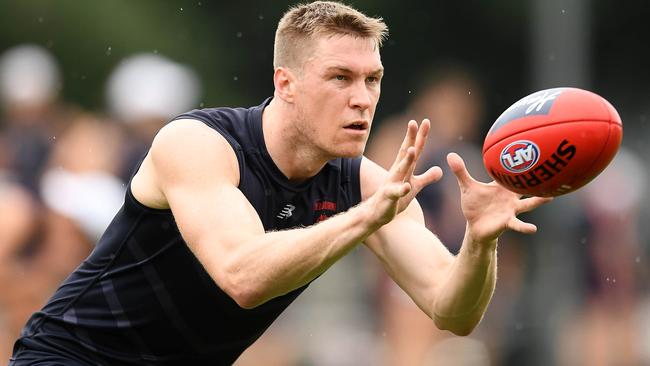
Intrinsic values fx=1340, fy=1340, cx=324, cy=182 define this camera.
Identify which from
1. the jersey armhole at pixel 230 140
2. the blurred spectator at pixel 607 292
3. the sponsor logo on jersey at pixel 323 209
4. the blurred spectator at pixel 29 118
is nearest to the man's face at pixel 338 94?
the sponsor logo on jersey at pixel 323 209

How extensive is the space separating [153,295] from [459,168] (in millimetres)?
1455

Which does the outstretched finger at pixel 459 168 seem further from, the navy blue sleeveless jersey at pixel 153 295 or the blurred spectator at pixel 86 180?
the blurred spectator at pixel 86 180

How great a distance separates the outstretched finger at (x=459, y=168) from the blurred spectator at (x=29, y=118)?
5154mm

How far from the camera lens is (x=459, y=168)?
539 cm

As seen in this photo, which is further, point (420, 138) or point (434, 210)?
point (434, 210)

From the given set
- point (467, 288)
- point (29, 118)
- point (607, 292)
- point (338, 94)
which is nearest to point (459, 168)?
point (467, 288)

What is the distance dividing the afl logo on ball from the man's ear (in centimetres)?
116

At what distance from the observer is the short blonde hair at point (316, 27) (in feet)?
19.7

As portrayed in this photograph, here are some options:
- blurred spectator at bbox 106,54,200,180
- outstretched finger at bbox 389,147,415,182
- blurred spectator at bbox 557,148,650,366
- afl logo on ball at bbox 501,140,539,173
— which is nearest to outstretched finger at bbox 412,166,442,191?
outstretched finger at bbox 389,147,415,182

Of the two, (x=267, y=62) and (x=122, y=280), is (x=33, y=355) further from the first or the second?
(x=267, y=62)

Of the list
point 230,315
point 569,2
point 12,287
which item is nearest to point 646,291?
point 569,2

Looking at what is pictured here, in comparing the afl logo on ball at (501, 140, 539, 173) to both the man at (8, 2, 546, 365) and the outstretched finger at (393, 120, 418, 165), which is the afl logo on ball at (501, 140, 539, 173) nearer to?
the man at (8, 2, 546, 365)

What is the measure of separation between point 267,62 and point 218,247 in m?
12.4

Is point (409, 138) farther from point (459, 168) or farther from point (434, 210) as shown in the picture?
point (434, 210)
